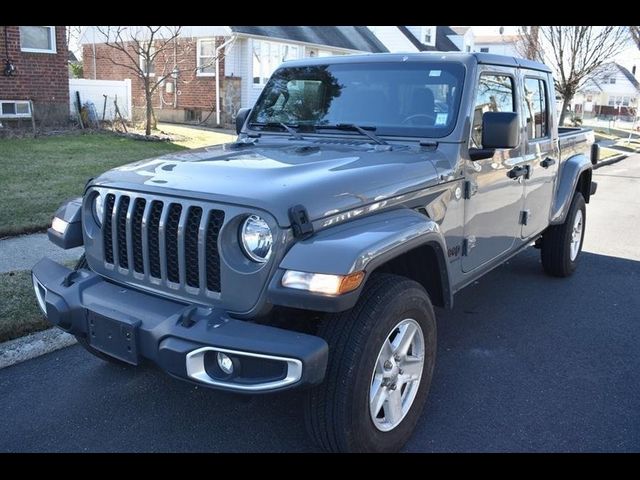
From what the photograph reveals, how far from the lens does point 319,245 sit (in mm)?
2568

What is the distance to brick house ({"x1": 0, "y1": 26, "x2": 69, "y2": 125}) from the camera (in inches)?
551

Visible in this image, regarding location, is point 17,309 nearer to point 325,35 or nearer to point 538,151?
point 538,151

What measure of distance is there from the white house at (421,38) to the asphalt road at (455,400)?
27321mm

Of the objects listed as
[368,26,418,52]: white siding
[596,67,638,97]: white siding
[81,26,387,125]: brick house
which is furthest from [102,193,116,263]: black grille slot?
[596,67,638,97]: white siding

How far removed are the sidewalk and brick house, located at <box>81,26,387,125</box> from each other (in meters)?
14.6

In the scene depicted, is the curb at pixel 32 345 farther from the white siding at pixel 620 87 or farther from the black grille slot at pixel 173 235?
the white siding at pixel 620 87

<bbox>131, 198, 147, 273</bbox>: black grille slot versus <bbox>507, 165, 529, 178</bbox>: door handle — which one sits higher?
<bbox>507, 165, 529, 178</bbox>: door handle

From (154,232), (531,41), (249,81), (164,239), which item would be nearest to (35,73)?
(249,81)

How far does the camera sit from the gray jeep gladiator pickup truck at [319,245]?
2518 mm

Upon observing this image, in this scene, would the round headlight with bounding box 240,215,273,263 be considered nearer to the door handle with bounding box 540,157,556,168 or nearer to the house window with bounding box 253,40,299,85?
the door handle with bounding box 540,157,556,168

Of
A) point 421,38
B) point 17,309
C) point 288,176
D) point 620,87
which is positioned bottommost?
point 17,309

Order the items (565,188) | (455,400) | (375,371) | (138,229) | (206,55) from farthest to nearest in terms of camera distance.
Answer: (206,55), (565,188), (455,400), (138,229), (375,371)

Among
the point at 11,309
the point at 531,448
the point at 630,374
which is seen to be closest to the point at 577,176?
the point at 630,374

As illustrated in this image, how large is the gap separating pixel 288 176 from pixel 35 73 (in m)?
14.0
